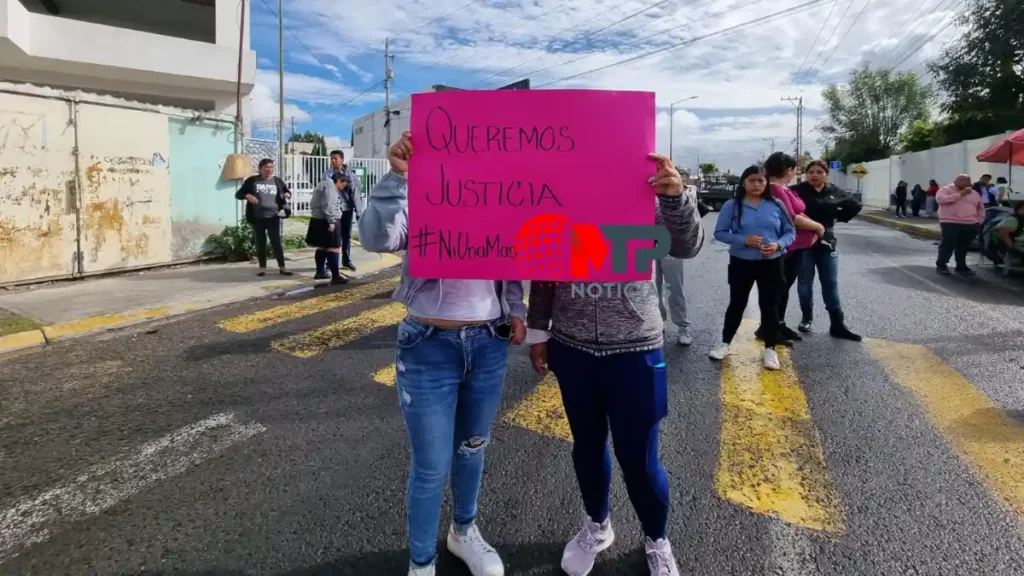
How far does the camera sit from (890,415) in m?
4.16

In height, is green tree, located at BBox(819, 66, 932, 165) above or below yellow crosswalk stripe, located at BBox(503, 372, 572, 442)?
above

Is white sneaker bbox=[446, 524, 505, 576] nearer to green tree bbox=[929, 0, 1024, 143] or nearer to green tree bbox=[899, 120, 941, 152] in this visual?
green tree bbox=[929, 0, 1024, 143]

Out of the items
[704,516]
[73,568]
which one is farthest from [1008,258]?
[73,568]

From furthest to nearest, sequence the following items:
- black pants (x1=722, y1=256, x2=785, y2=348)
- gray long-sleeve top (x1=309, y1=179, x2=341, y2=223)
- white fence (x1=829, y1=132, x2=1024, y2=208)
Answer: white fence (x1=829, y1=132, x2=1024, y2=208), gray long-sleeve top (x1=309, y1=179, x2=341, y2=223), black pants (x1=722, y1=256, x2=785, y2=348)

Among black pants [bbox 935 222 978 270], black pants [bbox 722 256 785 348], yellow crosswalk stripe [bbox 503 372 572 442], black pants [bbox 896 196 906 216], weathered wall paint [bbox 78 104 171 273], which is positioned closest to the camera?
yellow crosswalk stripe [bbox 503 372 572 442]

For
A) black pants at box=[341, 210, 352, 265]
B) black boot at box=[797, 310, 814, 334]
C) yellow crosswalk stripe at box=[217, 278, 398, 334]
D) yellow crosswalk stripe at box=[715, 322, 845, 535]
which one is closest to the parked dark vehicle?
black pants at box=[341, 210, 352, 265]

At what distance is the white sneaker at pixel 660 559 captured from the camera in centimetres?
244

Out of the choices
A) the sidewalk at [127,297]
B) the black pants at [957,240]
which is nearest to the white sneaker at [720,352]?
the sidewalk at [127,297]

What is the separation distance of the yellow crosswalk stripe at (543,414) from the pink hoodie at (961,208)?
29.7 feet

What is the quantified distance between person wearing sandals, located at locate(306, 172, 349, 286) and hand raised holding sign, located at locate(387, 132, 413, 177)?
285 inches

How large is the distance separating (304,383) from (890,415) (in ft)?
13.6

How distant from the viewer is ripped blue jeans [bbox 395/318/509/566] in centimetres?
225

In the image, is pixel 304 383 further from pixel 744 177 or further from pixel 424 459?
pixel 744 177

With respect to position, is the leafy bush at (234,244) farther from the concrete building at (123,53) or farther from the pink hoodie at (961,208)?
the pink hoodie at (961,208)
